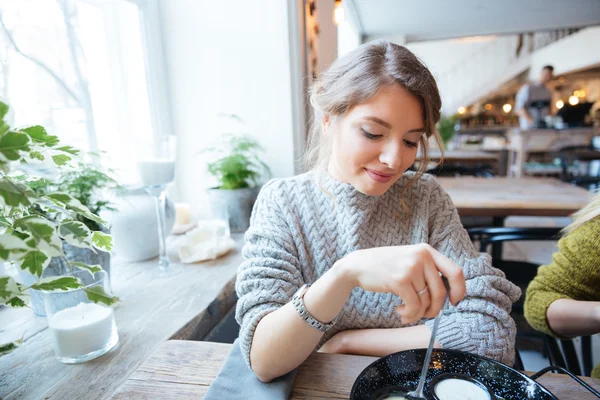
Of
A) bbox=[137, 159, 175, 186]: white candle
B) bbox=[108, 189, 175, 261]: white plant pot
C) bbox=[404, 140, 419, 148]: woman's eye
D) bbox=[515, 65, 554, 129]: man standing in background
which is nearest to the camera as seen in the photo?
bbox=[404, 140, 419, 148]: woman's eye

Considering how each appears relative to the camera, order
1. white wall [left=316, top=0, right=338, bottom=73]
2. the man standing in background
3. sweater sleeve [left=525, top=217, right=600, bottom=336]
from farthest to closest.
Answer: the man standing in background
white wall [left=316, top=0, right=338, bottom=73]
sweater sleeve [left=525, top=217, right=600, bottom=336]

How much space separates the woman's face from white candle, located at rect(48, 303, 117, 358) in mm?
651

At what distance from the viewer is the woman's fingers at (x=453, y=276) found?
21.0 inches

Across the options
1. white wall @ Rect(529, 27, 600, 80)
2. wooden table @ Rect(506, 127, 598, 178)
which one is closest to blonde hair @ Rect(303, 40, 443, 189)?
wooden table @ Rect(506, 127, 598, 178)

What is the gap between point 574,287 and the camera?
96 cm

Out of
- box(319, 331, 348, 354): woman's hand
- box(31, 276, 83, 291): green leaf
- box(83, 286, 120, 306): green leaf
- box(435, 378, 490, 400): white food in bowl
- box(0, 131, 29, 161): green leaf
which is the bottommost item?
box(319, 331, 348, 354): woman's hand

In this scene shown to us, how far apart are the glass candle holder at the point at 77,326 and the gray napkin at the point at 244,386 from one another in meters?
0.34

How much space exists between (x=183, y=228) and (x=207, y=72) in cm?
77

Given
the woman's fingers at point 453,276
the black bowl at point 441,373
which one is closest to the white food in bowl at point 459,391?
the black bowl at point 441,373

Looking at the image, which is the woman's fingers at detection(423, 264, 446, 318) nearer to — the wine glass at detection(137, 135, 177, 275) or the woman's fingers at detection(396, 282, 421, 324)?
the woman's fingers at detection(396, 282, 421, 324)

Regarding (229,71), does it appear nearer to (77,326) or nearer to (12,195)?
(77,326)

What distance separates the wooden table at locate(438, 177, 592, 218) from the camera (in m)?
1.81

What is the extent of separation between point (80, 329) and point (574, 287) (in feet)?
3.96

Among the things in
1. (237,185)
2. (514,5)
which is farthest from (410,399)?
(514,5)
